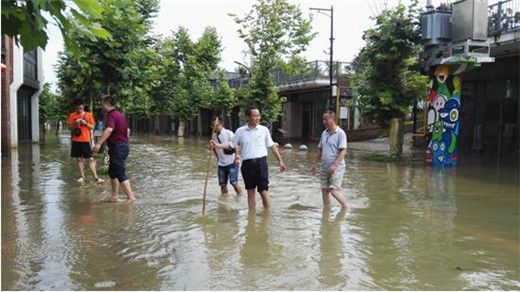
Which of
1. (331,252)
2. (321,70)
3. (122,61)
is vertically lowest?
(331,252)

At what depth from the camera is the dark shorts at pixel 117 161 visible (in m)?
8.81

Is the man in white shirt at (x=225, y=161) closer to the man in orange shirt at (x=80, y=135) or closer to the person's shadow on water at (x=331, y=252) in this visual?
the person's shadow on water at (x=331, y=252)

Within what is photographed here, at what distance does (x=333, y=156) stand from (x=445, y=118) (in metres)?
9.55

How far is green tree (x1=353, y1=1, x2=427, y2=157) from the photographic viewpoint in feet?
60.8

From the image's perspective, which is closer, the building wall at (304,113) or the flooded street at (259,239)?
the flooded street at (259,239)

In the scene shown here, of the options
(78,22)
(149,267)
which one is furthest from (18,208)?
(78,22)

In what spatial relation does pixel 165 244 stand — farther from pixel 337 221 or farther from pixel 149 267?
pixel 337 221

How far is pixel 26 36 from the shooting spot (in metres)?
3.62

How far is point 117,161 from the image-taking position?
8.82 metres

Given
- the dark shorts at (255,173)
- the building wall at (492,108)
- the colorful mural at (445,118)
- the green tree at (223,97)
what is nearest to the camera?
the dark shorts at (255,173)

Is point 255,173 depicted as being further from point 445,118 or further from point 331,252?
point 445,118

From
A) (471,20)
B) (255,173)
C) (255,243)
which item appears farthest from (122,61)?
(471,20)

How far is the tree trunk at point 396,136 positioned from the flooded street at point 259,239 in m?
7.29

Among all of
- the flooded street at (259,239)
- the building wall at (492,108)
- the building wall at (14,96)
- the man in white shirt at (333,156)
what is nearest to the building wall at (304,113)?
the building wall at (492,108)
